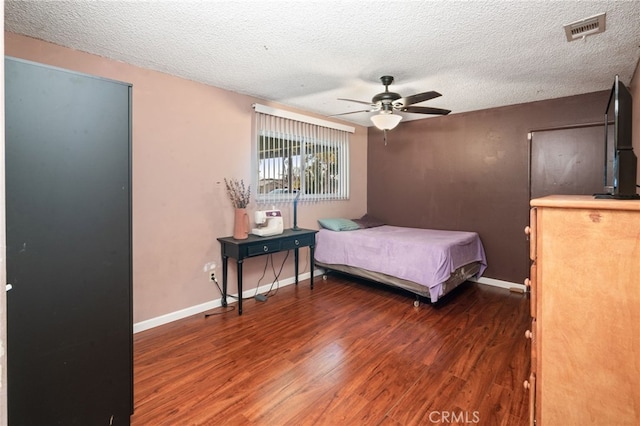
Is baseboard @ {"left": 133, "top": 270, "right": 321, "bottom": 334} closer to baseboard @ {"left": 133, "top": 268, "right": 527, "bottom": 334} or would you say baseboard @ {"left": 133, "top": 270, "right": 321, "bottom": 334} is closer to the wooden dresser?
baseboard @ {"left": 133, "top": 268, "right": 527, "bottom": 334}

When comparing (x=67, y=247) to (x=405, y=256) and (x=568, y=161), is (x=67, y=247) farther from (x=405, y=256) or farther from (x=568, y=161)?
(x=568, y=161)

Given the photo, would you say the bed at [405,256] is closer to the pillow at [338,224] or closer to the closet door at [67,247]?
the pillow at [338,224]

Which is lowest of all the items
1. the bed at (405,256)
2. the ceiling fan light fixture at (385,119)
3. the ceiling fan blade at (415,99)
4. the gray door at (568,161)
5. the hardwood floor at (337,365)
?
the hardwood floor at (337,365)

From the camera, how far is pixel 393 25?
1.96 m

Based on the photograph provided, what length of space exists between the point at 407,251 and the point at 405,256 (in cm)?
6

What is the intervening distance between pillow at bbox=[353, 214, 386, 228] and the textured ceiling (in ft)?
6.57

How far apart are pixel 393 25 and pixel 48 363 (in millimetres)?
2505

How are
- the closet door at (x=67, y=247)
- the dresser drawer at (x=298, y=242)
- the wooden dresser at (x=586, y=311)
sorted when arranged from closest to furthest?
the wooden dresser at (x=586, y=311)
the closet door at (x=67, y=247)
the dresser drawer at (x=298, y=242)

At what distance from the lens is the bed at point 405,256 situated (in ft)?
10.2

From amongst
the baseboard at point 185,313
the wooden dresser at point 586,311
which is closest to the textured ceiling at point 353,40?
the wooden dresser at point 586,311

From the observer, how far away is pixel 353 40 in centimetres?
216

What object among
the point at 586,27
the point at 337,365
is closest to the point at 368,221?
the point at 337,365

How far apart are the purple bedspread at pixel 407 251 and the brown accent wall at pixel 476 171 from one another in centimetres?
27

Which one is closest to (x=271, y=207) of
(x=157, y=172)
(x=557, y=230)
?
(x=157, y=172)
